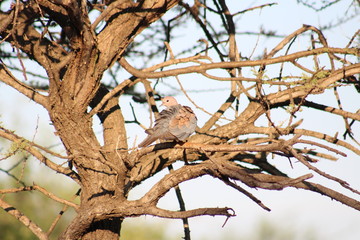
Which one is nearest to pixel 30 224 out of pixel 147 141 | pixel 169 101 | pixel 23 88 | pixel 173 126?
pixel 23 88

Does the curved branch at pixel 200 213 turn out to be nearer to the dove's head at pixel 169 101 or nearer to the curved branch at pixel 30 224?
the curved branch at pixel 30 224

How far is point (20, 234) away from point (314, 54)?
936 cm

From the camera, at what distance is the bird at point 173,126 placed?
4754 mm

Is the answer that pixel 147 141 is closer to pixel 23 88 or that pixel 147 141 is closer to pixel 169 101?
pixel 23 88

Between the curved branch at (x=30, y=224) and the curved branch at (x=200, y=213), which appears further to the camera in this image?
the curved branch at (x=30, y=224)

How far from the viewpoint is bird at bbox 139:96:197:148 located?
15.6 feet

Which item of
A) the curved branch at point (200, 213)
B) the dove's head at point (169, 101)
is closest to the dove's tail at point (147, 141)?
the curved branch at point (200, 213)

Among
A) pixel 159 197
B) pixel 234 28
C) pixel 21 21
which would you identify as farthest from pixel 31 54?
pixel 234 28

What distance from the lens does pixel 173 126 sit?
4.88m

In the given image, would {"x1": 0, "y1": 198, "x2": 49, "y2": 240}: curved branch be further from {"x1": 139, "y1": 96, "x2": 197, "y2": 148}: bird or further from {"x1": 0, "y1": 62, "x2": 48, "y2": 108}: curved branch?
{"x1": 139, "y1": 96, "x2": 197, "y2": 148}: bird

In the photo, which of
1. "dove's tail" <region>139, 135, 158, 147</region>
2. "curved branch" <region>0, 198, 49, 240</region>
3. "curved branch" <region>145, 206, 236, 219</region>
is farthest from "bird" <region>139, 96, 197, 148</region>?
"curved branch" <region>0, 198, 49, 240</region>

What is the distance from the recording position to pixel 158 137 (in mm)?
4754

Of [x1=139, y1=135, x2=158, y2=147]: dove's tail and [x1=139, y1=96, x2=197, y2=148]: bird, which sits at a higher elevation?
[x1=139, y1=96, x2=197, y2=148]: bird

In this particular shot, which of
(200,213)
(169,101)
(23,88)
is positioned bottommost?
(200,213)
